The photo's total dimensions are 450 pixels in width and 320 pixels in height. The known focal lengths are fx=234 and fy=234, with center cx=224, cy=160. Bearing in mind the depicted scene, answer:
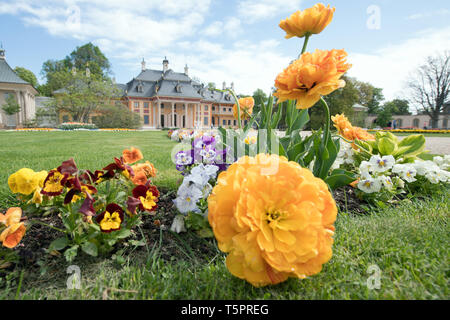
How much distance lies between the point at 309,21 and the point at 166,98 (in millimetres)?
35879

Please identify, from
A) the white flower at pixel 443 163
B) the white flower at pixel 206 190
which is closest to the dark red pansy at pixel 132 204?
the white flower at pixel 206 190

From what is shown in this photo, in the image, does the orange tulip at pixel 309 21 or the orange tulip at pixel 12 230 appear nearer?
the orange tulip at pixel 12 230

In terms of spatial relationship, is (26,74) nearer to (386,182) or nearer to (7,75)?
(7,75)

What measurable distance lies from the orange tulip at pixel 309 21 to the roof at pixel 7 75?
3419 centimetres

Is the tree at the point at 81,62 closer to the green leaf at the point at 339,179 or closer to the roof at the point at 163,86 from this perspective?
the roof at the point at 163,86

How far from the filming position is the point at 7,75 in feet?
85.4

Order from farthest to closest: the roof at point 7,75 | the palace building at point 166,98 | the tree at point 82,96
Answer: the palace building at point 166,98, the roof at point 7,75, the tree at point 82,96

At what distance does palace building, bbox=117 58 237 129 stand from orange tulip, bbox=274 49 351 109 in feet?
110

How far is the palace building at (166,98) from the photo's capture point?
35.0 m

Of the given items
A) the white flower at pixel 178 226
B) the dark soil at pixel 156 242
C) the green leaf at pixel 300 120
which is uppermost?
the green leaf at pixel 300 120

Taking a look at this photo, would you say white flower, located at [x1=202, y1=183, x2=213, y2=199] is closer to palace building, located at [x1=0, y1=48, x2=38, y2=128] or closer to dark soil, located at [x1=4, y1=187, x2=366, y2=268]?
dark soil, located at [x1=4, y1=187, x2=366, y2=268]
